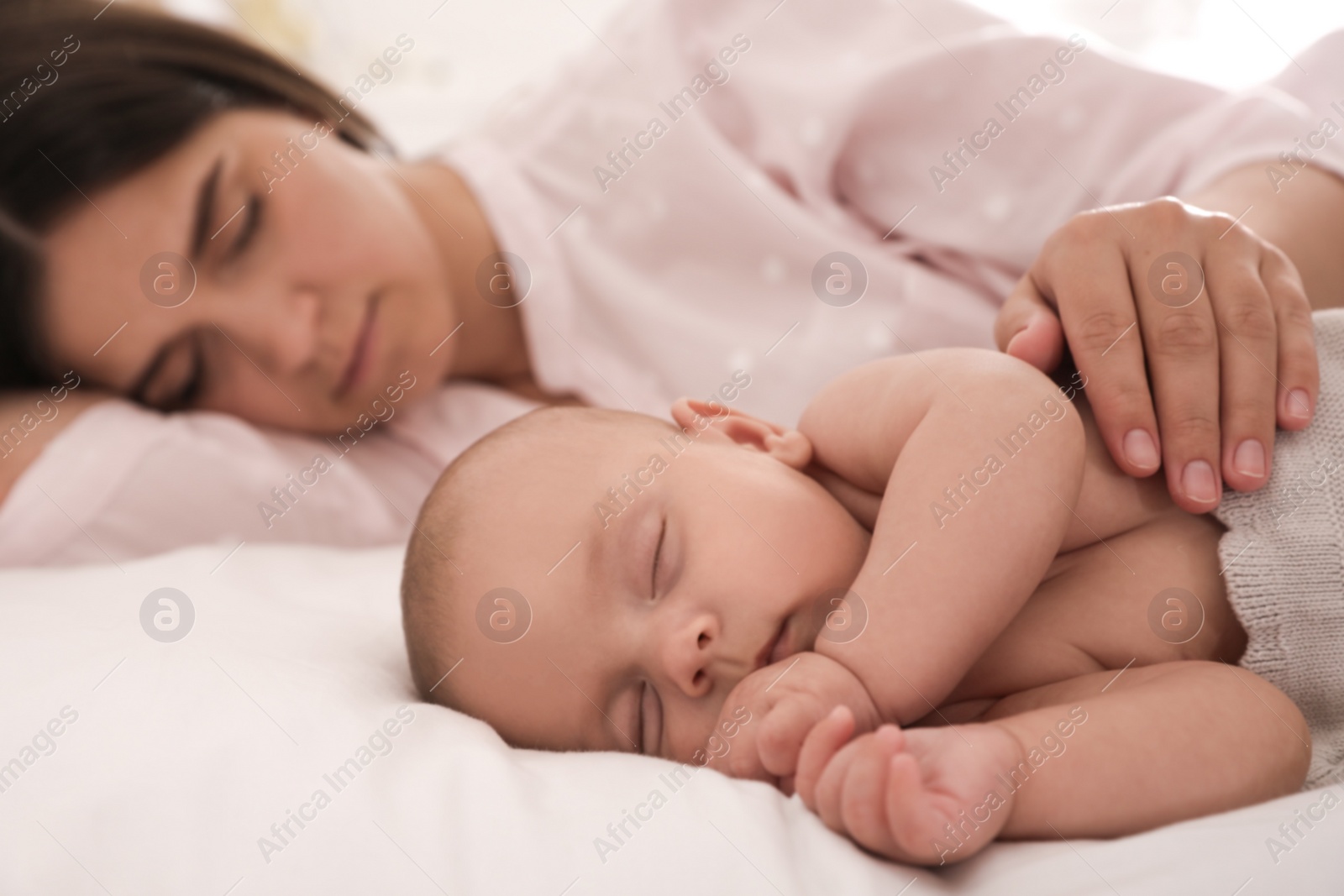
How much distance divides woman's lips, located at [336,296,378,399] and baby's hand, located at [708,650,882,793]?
3.10ft

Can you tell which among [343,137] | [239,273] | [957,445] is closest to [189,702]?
[957,445]

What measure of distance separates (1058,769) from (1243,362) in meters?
0.47

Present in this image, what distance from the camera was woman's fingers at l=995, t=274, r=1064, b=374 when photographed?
919 mm

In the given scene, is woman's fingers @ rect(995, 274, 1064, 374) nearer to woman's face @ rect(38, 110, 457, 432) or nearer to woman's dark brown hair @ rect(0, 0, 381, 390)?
woman's face @ rect(38, 110, 457, 432)

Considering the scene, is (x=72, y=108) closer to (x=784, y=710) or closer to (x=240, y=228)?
(x=240, y=228)

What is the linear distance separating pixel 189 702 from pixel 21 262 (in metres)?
0.96

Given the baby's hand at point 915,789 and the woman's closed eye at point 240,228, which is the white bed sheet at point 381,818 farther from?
the woman's closed eye at point 240,228

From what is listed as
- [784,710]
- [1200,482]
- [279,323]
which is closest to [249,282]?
[279,323]

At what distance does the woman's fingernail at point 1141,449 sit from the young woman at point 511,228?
55cm

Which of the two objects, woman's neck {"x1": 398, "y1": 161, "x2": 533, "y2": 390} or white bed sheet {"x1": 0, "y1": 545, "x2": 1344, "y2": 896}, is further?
woman's neck {"x1": 398, "y1": 161, "x2": 533, "y2": 390}

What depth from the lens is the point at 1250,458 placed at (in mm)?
845

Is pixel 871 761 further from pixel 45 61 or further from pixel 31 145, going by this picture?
pixel 45 61

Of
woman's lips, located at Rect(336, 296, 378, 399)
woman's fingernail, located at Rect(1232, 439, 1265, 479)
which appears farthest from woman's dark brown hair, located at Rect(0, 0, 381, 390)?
woman's fingernail, located at Rect(1232, 439, 1265, 479)

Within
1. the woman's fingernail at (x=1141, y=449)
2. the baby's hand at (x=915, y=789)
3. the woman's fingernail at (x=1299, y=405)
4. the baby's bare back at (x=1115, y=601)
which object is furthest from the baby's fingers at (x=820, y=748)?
the woman's fingernail at (x=1299, y=405)
